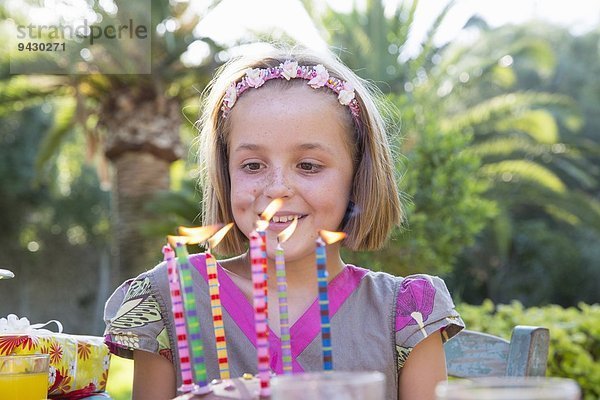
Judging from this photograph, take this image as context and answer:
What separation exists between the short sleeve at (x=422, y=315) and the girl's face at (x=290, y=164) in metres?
0.27

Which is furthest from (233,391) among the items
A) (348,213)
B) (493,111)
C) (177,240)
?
(493,111)

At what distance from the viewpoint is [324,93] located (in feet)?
7.52

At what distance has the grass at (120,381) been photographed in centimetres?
998

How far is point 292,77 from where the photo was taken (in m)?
2.29

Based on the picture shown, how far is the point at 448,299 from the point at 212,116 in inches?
31.6

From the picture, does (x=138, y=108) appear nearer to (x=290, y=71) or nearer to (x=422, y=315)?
(x=290, y=71)

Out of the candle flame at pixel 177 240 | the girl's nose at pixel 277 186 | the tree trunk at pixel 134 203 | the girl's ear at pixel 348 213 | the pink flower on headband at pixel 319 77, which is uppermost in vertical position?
the tree trunk at pixel 134 203

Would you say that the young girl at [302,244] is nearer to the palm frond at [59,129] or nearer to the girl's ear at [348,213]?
the girl's ear at [348,213]

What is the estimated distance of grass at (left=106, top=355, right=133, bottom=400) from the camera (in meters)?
9.98

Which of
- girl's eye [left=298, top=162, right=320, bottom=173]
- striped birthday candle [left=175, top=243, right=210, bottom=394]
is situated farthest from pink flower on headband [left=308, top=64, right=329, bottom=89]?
striped birthday candle [left=175, top=243, right=210, bottom=394]

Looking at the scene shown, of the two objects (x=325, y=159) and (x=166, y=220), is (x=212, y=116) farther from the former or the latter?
(x=166, y=220)

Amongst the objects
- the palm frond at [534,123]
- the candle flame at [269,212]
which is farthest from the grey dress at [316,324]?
the palm frond at [534,123]

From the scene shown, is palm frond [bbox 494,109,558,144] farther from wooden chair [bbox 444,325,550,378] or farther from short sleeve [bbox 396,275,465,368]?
short sleeve [bbox 396,275,465,368]

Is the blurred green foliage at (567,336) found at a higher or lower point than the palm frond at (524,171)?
lower
